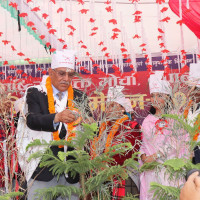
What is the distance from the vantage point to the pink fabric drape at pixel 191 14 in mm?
4988

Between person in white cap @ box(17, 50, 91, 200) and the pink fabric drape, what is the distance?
2.84 meters

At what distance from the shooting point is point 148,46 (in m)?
5.26

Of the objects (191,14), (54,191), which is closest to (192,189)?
(54,191)

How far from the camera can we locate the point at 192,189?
0.89 m

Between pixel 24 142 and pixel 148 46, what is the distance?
3.31 m

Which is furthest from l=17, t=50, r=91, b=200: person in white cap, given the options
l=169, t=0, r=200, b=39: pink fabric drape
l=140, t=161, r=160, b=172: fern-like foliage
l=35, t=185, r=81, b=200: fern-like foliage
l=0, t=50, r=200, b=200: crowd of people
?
l=169, t=0, r=200, b=39: pink fabric drape

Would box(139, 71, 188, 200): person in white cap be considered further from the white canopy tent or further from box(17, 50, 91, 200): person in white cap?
the white canopy tent

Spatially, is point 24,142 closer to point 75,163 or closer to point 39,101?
point 39,101

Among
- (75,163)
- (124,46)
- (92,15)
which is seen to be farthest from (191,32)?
(75,163)

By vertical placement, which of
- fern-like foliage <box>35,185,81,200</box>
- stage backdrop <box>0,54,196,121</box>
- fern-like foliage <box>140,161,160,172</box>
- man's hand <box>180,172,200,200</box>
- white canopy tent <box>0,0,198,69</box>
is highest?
white canopy tent <box>0,0,198,69</box>

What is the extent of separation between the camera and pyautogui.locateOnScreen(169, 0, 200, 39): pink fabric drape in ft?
16.4

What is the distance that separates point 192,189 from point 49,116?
146cm

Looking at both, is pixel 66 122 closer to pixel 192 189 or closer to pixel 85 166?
pixel 85 166

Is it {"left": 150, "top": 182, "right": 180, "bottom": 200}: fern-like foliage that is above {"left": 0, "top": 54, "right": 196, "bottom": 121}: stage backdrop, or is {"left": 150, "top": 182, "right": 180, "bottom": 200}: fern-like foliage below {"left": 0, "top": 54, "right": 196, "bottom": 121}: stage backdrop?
below
